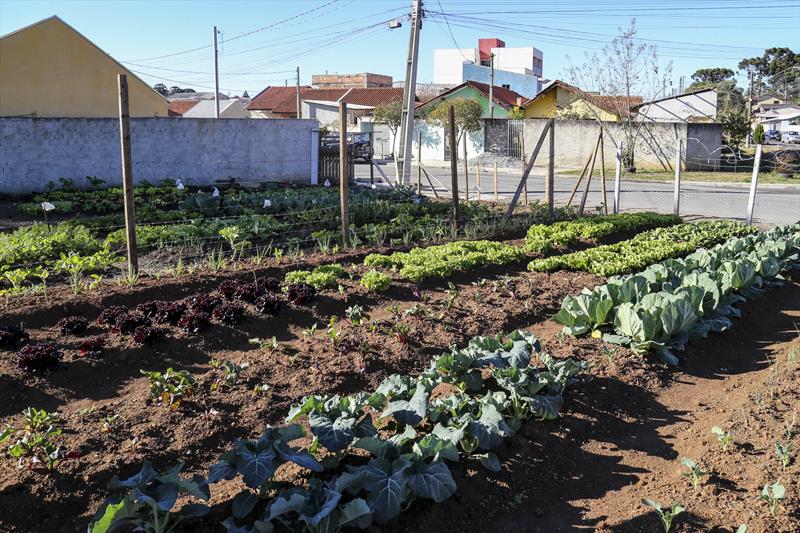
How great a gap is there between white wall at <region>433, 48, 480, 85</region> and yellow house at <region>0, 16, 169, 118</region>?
2020 inches

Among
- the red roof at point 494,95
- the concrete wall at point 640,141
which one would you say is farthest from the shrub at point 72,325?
the red roof at point 494,95

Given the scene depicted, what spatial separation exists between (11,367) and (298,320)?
2788 mm

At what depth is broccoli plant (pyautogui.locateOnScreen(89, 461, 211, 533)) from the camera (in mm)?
3486

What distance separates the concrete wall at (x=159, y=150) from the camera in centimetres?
1894

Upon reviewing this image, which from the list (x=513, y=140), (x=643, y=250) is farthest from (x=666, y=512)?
(x=513, y=140)

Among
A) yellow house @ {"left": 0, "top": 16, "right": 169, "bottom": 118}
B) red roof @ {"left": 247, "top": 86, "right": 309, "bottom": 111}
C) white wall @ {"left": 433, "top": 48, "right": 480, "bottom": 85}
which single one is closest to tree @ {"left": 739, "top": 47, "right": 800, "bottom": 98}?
white wall @ {"left": 433, "top": 48, "right": 480, "bottom": 85}

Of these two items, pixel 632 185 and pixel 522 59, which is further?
pixel 522 59

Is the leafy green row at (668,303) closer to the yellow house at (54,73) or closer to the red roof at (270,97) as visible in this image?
the yellow house at (54,73)

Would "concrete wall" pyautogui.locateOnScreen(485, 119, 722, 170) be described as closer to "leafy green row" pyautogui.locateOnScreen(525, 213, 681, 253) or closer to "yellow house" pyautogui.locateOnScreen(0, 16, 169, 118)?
"leafy green row" pyautogui.locateOnScreen(525, 213, 681, 253)

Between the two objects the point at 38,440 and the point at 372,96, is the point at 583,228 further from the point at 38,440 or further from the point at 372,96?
the point at 372,96

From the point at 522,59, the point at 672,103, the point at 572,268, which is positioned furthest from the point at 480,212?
the point at 522,59

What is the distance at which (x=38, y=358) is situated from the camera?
604cm

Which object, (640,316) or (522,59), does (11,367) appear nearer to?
(640,316)

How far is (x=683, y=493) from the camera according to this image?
14.4 feet
